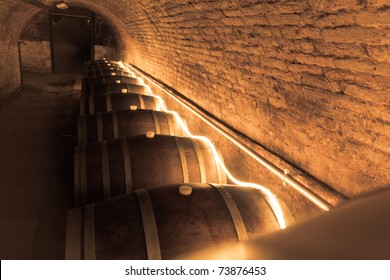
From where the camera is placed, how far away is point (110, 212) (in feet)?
6.88

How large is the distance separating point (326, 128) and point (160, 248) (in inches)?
67.4

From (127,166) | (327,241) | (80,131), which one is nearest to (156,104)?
(80,131)

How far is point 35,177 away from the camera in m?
4.63

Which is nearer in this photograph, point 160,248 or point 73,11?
point 160,248

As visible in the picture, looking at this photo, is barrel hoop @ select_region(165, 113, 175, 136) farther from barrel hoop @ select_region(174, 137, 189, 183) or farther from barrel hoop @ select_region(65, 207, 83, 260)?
barrel hoop @ select_region(65, 207, 83, 260)

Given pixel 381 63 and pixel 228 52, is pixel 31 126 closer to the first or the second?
pixel 228 52

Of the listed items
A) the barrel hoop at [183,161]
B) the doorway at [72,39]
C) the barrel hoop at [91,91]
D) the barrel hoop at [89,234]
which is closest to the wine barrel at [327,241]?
the barrel hoop at [89,234]

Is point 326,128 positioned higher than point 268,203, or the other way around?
point 326,128

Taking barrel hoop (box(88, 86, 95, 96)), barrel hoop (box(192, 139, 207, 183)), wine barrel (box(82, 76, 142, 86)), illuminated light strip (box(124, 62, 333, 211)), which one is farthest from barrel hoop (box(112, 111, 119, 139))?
wine barrel (box(82, 76, 142, 86))

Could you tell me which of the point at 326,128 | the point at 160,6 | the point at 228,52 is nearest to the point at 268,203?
the point at 326,128

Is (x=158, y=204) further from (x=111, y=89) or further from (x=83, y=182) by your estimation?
(x=111, y=89)

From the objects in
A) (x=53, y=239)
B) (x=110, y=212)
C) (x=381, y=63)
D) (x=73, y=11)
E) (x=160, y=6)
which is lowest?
(x=53, y=239)

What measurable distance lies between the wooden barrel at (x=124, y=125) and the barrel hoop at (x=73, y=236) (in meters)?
1.90

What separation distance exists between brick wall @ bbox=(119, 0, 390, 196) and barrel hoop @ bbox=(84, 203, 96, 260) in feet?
6.51
